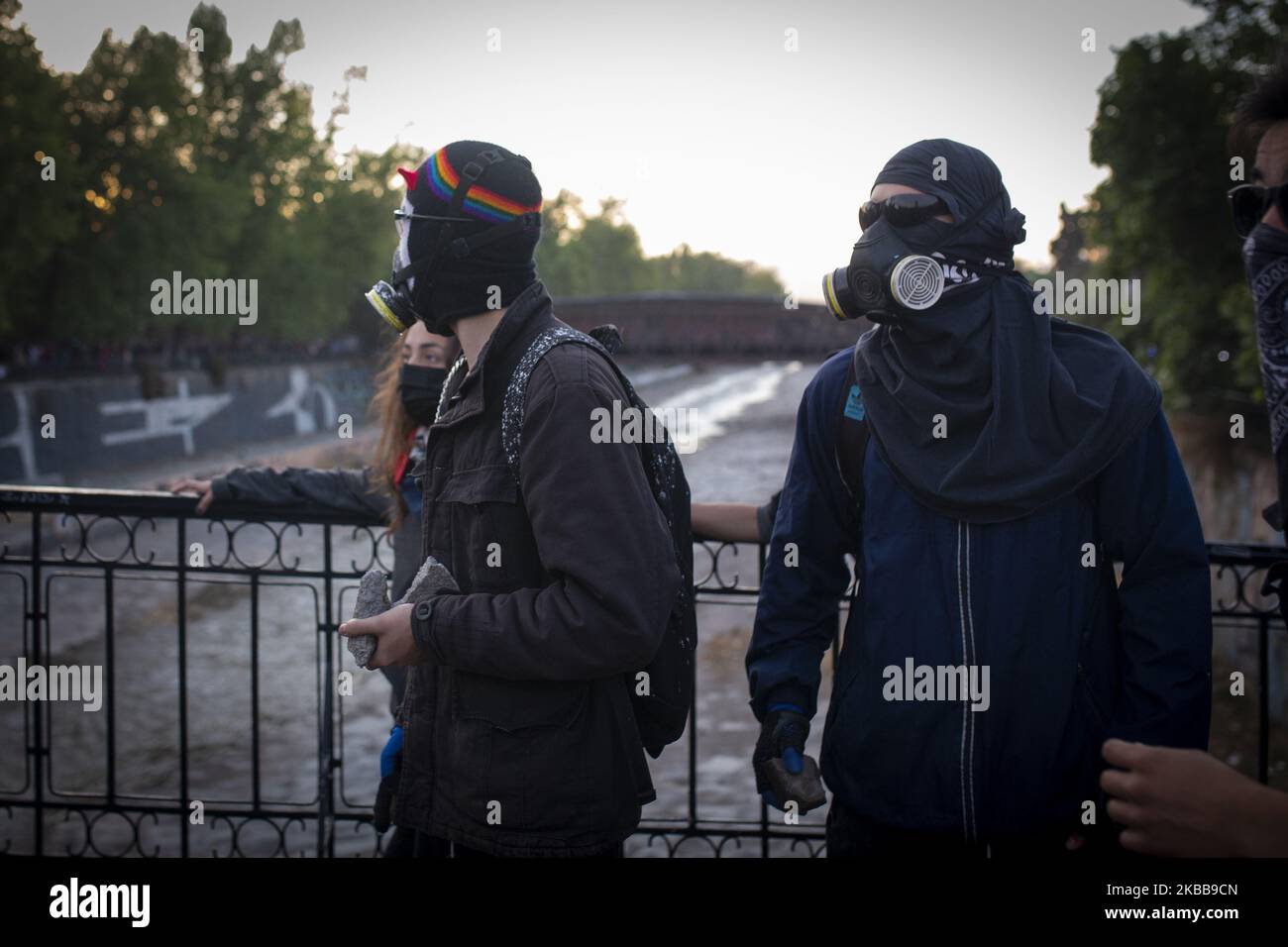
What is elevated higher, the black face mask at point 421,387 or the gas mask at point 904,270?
the gas mask at point 904,270

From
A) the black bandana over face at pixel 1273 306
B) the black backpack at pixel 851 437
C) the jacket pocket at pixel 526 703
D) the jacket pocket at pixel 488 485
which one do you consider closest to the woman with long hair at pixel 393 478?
the jacket pocket at pixel 488 485

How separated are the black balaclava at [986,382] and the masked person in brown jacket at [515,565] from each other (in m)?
0.54

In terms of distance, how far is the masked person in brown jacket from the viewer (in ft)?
7.69

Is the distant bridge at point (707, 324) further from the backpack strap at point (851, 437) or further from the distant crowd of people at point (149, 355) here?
the backpack strap at point (851, 437)

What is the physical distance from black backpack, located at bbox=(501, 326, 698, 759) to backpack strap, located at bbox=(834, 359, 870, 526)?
36cm

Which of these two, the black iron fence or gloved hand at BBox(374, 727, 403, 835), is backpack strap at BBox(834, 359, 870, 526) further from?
the black iron fence

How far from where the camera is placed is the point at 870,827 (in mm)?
2578

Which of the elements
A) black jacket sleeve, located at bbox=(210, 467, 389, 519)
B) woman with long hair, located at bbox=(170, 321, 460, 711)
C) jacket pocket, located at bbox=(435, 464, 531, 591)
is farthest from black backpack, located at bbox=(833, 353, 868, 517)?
black jacket sleeve, located at bbox=(210, 467, 389, 519)

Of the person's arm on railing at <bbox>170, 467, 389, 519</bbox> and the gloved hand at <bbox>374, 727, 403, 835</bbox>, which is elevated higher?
the person's arm on railing at <bbox>170, 467, 389, 519</bbox>

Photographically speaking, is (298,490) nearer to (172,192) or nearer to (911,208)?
(911,208)

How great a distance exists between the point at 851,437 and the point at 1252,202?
40.5 inches

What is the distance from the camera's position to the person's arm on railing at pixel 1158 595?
7.71 feet
